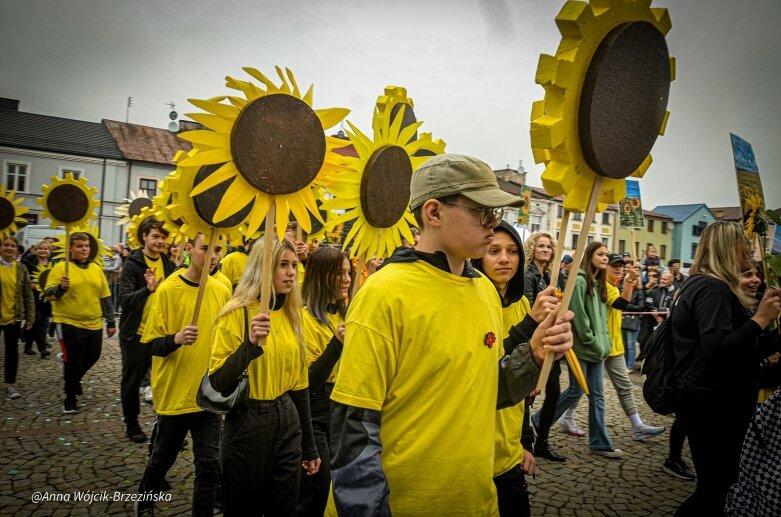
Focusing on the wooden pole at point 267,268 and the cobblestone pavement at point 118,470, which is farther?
the cobblestone pavement at point 118,470

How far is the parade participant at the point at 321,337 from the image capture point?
3.52 metres

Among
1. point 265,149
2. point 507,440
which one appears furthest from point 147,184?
point 507,440

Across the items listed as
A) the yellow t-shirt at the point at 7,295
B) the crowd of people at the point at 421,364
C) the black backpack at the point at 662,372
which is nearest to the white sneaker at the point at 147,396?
the crowd of people at the point at 421,364

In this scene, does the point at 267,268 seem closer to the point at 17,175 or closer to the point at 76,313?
the point at 76,313

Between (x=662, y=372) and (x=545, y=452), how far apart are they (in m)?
2.23

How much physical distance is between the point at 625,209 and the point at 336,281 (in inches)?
375

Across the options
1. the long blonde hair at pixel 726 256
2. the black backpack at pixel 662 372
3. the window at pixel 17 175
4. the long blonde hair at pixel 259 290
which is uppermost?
the window at pixel 17 175

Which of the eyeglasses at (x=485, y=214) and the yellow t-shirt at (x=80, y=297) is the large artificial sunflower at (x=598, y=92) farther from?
the yellow t-shirt at (x=80, y=297)

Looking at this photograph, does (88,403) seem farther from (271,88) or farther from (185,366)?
(271,88)

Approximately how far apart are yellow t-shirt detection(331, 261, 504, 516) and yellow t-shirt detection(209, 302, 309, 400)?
136 cm

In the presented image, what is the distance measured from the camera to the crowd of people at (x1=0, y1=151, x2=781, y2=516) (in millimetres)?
1829

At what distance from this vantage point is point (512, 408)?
2.85m

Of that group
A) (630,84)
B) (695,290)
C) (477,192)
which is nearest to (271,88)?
(477,192)

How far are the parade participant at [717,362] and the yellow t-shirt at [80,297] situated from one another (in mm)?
6966
